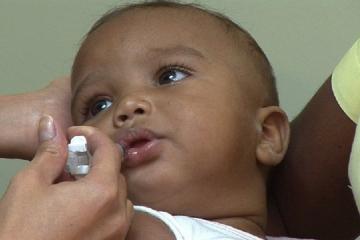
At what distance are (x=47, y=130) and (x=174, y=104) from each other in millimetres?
215

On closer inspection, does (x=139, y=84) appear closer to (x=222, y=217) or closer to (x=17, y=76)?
(x=222, y=217)

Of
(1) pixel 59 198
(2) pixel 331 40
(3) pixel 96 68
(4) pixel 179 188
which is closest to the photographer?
(1) pixel 59 198

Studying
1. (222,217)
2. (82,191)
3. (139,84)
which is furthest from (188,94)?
(82,191)

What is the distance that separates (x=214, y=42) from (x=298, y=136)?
202 millimetres

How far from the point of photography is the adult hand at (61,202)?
0.79 meters

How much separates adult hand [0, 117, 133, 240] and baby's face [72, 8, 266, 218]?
0.44 ft

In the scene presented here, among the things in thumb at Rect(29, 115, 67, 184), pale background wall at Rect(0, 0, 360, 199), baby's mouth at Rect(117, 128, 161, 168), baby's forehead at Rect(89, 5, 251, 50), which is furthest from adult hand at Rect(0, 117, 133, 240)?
pale background wall at Rect(0, 0, 360, 199)

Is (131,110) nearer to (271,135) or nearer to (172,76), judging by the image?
(172,76)

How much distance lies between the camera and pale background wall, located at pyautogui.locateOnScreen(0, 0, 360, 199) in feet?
5.16

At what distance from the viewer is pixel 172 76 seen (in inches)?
43.1

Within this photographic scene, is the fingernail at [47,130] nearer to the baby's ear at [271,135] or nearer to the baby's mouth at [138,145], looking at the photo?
the baby's mouth at [138,145]

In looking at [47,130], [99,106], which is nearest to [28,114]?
[99,106]

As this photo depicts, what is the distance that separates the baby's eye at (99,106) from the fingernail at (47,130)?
0.22m

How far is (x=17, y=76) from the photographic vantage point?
1621 millimetres
